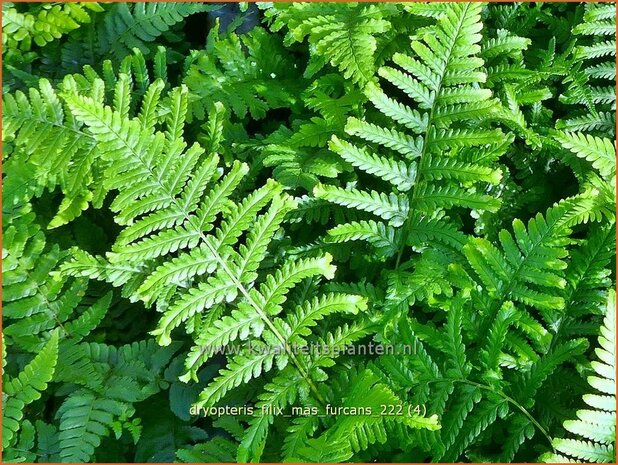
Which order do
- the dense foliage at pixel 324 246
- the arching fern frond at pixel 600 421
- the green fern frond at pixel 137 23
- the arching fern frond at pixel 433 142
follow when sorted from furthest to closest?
the green fern frond at pixel 137 23 < the arching fern frond at pixel 433 142 < the dense foliage at pixel 324 246 < the arching fern frond at pixel 600 421

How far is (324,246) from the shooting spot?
2.41 m

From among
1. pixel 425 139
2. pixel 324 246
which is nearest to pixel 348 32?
pixel 425 139

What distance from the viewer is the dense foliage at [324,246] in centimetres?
206

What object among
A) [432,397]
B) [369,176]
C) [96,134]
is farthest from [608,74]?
[96,134]

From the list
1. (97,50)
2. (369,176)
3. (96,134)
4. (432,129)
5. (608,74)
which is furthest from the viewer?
(97,50)

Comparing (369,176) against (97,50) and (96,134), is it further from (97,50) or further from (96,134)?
(97,50)

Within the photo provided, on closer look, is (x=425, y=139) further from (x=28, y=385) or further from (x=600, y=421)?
(x=28, y=385)

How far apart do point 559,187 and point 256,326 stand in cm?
139

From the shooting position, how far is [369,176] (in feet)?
8.61

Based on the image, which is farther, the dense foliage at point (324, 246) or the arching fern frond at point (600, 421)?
the dense foliage at point (324, 246)

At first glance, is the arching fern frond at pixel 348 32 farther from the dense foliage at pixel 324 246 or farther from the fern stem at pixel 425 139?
the fern stem at pixel 425 139

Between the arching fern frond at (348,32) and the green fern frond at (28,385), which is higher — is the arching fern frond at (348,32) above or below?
above

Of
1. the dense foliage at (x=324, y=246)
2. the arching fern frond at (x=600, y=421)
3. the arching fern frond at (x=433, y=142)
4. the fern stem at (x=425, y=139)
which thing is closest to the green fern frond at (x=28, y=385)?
the dense foliage at (x=324, y=246)

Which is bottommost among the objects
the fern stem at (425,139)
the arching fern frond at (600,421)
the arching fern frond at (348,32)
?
the arching fern frond at (600,421)
